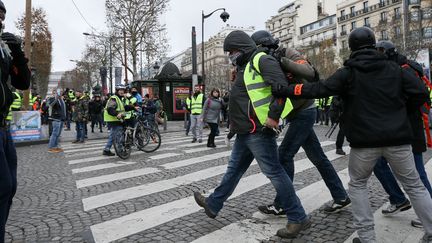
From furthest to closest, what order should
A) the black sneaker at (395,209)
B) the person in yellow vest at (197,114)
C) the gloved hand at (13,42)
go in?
the person in yellow vest at (197,114)
the black sneaker at (395,209)
the gloved hand at (13,42)

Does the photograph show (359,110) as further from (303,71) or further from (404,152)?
(303,71)

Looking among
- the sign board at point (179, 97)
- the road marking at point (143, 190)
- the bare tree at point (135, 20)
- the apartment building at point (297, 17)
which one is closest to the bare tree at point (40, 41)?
the bare tree at point (135, 20)

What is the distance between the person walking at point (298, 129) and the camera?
366 centimetres

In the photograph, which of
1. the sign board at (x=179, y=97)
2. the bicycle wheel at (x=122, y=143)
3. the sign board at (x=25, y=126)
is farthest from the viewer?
the sign board at (x=179, y=97)

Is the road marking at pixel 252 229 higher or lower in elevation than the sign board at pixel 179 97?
lower

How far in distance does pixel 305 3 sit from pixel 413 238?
9941 centimetres

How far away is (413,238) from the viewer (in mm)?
3414

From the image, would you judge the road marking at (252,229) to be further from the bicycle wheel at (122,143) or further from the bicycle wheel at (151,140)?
the bicycle wheel at (151,140)

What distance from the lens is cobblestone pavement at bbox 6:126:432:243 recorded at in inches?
143

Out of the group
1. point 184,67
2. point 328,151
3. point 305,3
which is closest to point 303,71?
point 328,151

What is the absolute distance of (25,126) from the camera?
514 inches

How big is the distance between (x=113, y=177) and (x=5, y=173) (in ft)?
12.9

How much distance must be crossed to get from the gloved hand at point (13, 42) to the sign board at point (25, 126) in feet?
35.2

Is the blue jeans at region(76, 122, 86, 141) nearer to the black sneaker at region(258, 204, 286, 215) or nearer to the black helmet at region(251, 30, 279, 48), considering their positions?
the black sneaker at region(258, 204, 286, 215)
